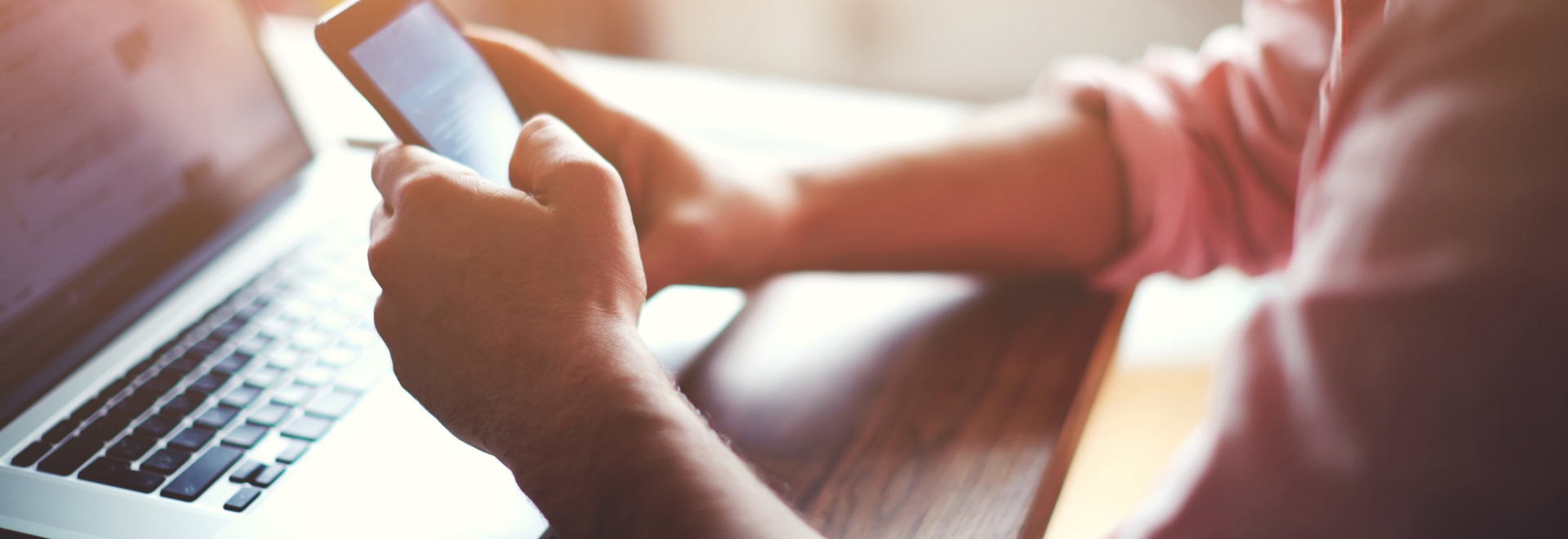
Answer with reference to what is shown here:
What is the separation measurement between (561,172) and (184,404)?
0.73 ft

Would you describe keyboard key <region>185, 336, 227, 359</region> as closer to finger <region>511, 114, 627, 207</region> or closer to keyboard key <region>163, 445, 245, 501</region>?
keyboard key <region>163, 445, 245, 501</region>

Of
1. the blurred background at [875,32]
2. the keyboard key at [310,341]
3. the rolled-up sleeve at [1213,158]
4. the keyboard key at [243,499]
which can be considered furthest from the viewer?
the blurred background at [875,32]

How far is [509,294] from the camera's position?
0.37m

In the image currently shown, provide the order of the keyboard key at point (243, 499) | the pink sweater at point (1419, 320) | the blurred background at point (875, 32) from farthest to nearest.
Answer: the blurred background at point (875, 32) → the keyboard key at point (243, 499) → the pink sweater at point (1419, 320)

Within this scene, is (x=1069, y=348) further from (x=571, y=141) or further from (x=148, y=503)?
(x=148, y=503)

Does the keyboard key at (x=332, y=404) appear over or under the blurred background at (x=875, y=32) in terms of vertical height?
over

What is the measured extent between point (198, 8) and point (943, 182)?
1.63ft

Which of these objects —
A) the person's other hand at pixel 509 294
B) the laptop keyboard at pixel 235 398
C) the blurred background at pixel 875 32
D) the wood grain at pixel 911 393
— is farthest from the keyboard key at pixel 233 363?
the blurred background at pixel 875 32

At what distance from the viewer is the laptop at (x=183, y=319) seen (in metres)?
0.39

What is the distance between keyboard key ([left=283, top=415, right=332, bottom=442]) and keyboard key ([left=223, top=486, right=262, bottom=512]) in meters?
0.04

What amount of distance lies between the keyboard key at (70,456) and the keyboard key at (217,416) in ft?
0.14

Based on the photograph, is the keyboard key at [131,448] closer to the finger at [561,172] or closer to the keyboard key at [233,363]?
the keyboard key at [233,363]

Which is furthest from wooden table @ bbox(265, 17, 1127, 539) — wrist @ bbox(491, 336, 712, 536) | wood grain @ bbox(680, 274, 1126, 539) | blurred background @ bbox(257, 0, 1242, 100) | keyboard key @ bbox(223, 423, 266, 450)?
blurred background @ bbox(257, 0, 1242, 100)

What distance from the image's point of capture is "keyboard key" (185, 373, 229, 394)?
1.43 ft
